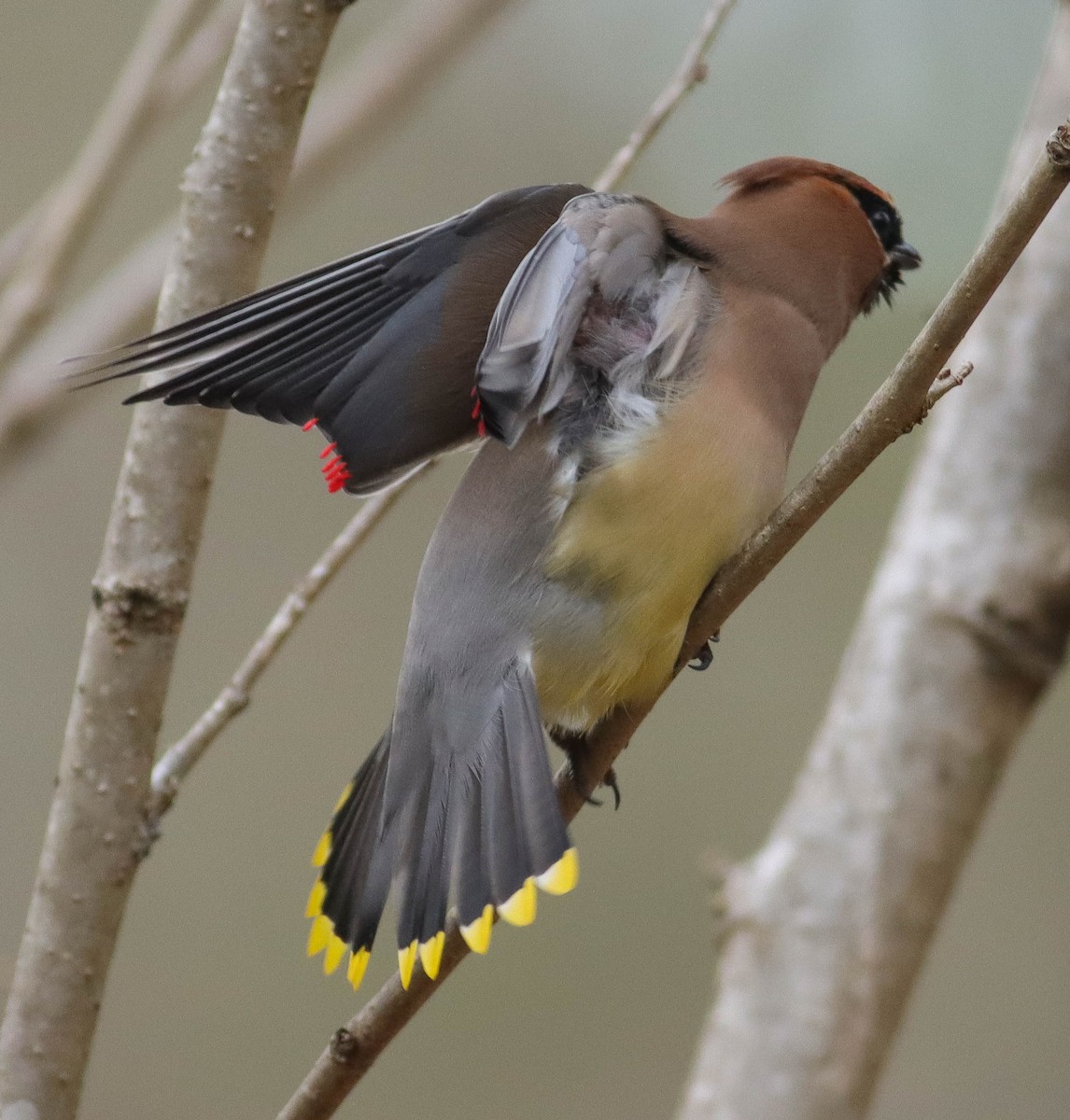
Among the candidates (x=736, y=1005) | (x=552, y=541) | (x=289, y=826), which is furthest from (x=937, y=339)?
(x=289, y=826)

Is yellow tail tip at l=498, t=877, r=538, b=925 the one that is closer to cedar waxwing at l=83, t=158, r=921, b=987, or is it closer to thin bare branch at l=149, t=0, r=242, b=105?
cedar waxwing at l=83, t=158, r=921, b=987

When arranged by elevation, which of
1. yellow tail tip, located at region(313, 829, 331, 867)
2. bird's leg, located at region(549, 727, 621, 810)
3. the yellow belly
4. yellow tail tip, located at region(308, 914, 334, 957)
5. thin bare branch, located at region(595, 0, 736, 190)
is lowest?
yellow tail tip, located at region(308, 914, 334, 957)

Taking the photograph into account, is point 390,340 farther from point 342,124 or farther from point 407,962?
point 342,124

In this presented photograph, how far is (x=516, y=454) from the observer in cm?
265

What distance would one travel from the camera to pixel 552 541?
8.51 ft

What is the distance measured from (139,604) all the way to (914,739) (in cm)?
168

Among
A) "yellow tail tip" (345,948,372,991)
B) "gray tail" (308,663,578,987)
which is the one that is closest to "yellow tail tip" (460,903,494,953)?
"gray tail" (308,663,578,987)

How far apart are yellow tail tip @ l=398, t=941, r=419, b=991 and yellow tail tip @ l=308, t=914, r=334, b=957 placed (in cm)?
53

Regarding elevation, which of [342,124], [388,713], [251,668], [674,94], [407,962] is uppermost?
[342,124]

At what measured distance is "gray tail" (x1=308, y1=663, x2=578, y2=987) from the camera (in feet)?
7.34

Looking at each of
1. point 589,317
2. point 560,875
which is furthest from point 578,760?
point 589,317

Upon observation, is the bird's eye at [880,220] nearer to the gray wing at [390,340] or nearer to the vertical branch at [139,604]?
the gray wing at [390,340]

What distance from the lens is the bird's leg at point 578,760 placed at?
2553 mm

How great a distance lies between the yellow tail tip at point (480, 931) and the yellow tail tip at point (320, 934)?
22.8 inches
